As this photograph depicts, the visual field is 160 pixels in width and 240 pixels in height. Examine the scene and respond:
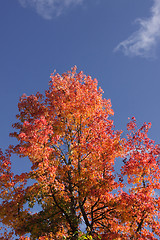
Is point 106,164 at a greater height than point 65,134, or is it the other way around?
point 65,134

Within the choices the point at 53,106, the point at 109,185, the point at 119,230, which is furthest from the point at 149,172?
the point at 53,106

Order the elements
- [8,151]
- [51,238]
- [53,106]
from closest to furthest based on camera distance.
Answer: [51,238] < [8,151] < [53,106]

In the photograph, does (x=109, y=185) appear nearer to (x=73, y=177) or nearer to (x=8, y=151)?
(x=73, y=177)

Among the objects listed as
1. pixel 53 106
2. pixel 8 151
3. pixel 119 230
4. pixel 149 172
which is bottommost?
pixel 119 230

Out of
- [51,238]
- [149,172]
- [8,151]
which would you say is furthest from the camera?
[8,151]

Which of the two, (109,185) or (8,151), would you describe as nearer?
(109,185)

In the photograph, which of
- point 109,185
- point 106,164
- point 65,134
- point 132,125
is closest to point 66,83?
point 65,134

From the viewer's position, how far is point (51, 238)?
16312mm

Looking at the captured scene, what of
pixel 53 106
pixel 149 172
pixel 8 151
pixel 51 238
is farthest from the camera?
pixel 53 106

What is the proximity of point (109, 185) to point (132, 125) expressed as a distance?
172 inches

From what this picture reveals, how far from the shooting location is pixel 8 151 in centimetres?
1764

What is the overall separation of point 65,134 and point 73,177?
346 cm

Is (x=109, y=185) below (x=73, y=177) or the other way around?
below

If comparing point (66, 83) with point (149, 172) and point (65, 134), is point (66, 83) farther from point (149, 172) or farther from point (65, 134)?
point (149, 172)
